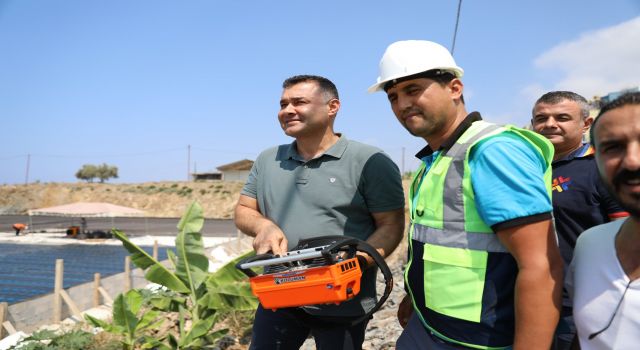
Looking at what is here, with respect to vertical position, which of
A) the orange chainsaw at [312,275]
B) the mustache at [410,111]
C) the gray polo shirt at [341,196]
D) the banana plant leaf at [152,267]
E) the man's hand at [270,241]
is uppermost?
the mustache at [410,111]

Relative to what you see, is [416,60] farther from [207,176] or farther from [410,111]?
[207,176]

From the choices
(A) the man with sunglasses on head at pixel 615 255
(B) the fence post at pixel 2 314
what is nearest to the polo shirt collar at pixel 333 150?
(A) the man with sunglasses on head at pixel 615 255

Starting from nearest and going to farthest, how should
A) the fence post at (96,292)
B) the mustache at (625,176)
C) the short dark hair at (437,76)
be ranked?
the mustache at (625,176), the short dark hair at (437,76), the fence post at (96,292)

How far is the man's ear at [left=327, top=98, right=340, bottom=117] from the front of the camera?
302 cm

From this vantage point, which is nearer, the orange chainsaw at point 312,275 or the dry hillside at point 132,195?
the orange chainsaw at point 312,275

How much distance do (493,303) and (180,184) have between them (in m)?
68.8

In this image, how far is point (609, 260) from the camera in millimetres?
1377

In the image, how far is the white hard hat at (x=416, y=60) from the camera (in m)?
1.93

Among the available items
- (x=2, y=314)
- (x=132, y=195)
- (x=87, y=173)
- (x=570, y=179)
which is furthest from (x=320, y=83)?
(x=87, y=173)

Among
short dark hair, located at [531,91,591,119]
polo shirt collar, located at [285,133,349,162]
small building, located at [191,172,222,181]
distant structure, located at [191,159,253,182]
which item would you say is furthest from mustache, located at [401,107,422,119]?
small building, located at [191,172,222,181]

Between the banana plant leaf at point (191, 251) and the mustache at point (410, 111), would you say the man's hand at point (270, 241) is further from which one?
the banana plant leaf at point (191, 251)

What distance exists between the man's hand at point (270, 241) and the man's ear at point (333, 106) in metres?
0.85

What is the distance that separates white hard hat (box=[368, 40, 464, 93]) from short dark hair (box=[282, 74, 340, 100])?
3.22 ft

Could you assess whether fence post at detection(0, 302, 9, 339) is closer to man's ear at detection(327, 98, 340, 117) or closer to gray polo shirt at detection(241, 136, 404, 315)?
gray polo shirt at detection(241, 136, 404, 315)
